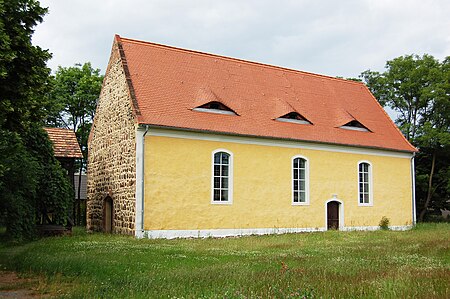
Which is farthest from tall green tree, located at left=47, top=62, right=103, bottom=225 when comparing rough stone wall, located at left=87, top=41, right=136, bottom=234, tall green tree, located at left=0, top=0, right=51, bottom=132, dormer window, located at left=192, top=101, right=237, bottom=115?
tall green tree, located at left=0, top=0, right=51, bottom=132

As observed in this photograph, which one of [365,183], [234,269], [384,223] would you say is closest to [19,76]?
[234,269]

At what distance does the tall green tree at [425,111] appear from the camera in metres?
31.0

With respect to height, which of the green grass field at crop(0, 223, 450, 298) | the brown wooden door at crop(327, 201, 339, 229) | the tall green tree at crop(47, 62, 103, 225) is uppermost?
the tall green tree at crop(47, 62, 103, 225)

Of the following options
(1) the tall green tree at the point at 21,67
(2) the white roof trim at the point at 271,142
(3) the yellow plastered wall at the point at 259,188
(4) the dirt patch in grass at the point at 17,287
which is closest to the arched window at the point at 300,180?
(3) the yellow plastered wall at the point at 259,188

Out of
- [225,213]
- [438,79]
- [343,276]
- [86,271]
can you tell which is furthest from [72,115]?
[343,276]

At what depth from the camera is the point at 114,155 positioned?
844 inches

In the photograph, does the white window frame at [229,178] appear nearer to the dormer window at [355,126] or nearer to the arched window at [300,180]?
the arched window at [300,180]

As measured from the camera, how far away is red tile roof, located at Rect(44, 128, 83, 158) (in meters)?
20.3

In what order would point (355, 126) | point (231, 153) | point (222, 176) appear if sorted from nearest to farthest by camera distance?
point (222, 176)
point (231, 153)
point (355, 126)

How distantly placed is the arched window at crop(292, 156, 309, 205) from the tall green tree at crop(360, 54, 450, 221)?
38.7 feet

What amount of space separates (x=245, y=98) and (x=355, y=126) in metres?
6.52

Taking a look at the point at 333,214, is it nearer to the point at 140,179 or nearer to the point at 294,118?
the point at 294,118

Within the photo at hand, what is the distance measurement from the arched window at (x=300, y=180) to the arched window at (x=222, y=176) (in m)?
3.46

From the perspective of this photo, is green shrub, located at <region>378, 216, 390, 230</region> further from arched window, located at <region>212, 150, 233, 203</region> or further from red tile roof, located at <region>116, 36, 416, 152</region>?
arched window, located at <region>212, 150, 233, 203</region>
